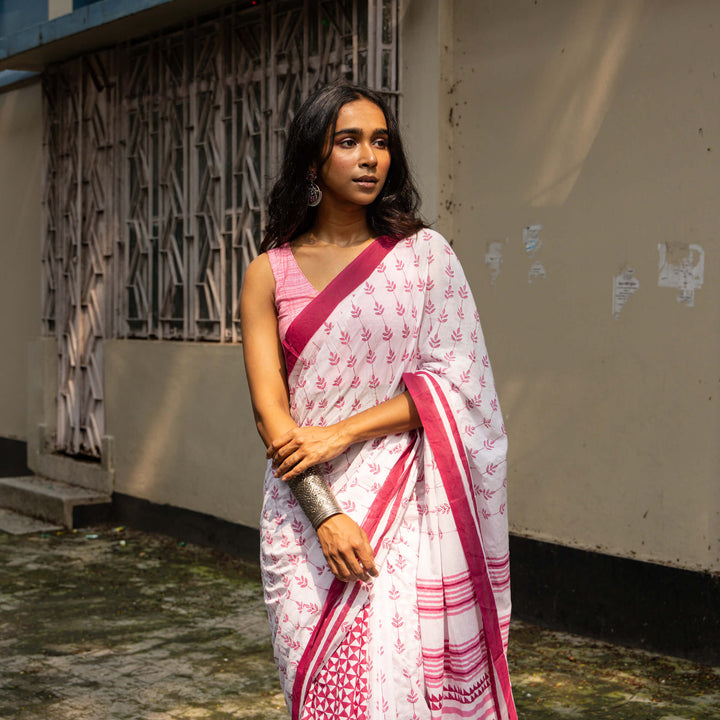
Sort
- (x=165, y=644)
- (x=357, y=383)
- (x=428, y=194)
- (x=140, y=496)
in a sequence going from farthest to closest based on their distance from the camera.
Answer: (x=140, y=496) < (x=428, y=194) < (x=165, y=644) < (x=357, y=383)

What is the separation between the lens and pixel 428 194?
5613 millimetres

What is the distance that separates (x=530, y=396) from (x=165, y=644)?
2.00 metres

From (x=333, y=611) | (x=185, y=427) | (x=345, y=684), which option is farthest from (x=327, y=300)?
(x=185, y=427)

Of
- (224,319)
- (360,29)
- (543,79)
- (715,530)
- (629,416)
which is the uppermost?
(360,29)

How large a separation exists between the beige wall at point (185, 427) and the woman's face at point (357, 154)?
4.17 m

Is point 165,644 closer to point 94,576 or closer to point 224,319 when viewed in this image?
point 94,576

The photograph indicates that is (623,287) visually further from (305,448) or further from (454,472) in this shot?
(305,448)

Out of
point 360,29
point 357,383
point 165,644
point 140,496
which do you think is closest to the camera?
point 357,383

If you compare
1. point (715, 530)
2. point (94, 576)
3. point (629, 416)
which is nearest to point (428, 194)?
point (629, 416)

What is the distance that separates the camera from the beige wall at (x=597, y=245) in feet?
15.2

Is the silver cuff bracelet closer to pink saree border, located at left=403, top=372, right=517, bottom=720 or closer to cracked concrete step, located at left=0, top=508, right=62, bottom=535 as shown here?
pink saree border, located at left=403, top=372, right=517, bottom=720

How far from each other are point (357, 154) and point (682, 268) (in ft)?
7.92

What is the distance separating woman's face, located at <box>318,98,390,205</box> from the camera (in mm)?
2645

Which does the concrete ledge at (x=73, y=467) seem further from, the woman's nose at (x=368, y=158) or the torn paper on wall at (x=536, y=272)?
the woman's nose at (x=368, y=158)
